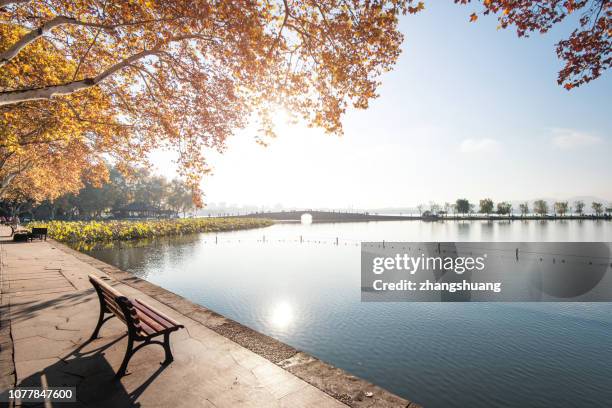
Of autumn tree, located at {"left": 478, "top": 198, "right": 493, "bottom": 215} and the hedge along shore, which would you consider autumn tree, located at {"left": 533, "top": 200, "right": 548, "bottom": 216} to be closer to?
autumn tree, located at {"left": 478, "top": 198, "right": 493, "bottom": 215}

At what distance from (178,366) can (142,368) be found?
492 mm

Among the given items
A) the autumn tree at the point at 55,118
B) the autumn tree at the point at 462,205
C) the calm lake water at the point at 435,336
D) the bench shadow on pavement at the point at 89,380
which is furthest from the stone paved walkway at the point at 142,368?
the autumn tree at the point at 462,205

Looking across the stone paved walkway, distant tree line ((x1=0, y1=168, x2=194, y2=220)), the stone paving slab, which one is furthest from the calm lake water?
distant tree line ((x1=0, y1=168, x2=194, y2=220))

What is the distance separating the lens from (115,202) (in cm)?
7781

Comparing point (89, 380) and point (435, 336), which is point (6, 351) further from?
point (435, 336)

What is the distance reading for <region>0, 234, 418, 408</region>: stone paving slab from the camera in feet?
11.6

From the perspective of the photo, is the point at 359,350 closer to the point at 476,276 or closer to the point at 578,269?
the point at 476,276

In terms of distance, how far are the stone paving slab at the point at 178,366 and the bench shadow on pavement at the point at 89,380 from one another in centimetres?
1

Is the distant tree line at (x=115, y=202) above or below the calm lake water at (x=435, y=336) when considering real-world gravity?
above

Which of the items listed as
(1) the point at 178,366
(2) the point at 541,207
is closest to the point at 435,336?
(1) the point at 178,366

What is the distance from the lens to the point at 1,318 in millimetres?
5945

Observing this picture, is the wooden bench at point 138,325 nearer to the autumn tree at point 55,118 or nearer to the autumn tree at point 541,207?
the autumn tree at point 55,118

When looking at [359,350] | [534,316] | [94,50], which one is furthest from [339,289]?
[94,50]

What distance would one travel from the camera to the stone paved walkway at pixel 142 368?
350cm
